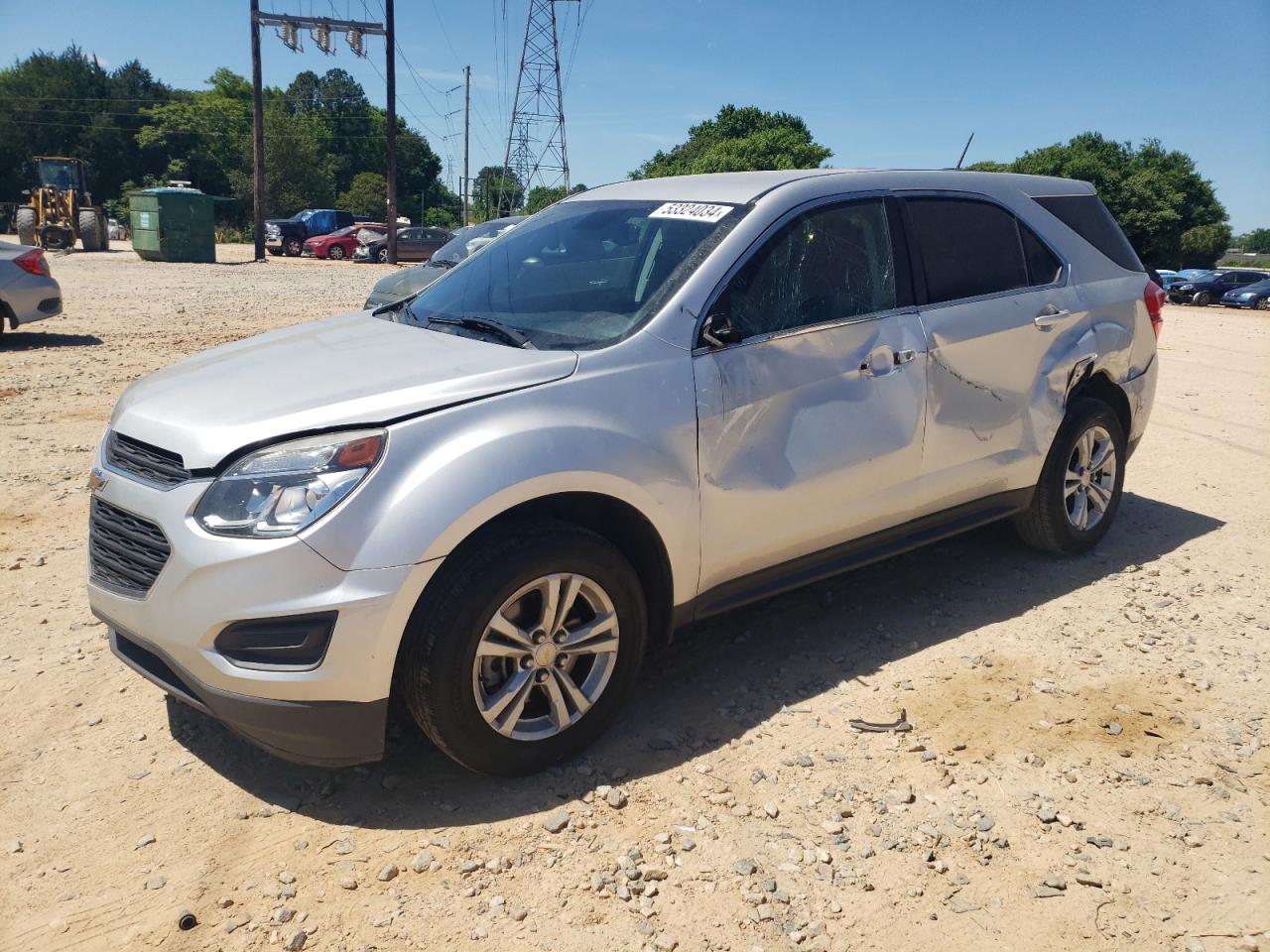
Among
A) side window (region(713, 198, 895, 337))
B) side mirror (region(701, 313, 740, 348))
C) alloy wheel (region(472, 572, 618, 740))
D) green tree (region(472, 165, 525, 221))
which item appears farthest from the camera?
green tree (region(472, 165, 525, 221))

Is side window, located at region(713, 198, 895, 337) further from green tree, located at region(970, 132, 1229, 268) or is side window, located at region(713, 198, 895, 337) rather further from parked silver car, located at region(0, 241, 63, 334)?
green tree, located at region(970, 132, 1229, 268)

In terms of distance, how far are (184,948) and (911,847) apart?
1992 mm

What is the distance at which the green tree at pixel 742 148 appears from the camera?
147 feet

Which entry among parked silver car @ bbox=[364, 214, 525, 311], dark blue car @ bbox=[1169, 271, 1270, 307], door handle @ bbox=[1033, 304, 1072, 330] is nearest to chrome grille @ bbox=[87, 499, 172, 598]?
door handle @ bbox=[1033, 304, 1072, 330]

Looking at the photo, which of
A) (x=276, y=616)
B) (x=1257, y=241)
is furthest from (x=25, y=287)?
(x=1257, y=241)

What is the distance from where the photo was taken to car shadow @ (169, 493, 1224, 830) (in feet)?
10.3

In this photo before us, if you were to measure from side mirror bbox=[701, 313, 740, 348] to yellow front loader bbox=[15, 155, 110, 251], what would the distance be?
1402 inches

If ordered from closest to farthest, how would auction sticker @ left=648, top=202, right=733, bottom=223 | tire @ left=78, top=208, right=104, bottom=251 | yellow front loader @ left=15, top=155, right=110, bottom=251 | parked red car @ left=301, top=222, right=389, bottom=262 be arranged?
auction sticker @ left=648, top=202, right=733, bottom=223 < yellow front loader @ left=15, top=155, right=110, bottom=251 < tire @ left=78, top=208, right=104, bottom=251 < parked red car @ left=301, top=222, right=389, bottom=262

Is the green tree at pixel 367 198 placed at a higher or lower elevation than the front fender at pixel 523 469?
higher

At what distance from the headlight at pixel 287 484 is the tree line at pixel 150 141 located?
63.0m

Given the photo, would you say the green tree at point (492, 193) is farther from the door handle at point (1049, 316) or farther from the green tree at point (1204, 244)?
the door handle at point (1049, 316)

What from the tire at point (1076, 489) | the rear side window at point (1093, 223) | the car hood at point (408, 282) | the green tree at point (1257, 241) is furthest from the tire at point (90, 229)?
the green tree at point (1257, 241)

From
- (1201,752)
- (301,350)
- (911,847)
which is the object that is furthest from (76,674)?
(1201,752)

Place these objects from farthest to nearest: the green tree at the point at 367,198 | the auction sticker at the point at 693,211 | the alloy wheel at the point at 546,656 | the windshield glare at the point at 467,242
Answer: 1. the green tree at the point at 367,198
2. the windshield glare at the point at 467,242
3. the auction sticker at the point at 693,211
4. the alloy wheel at the point at 546,656
